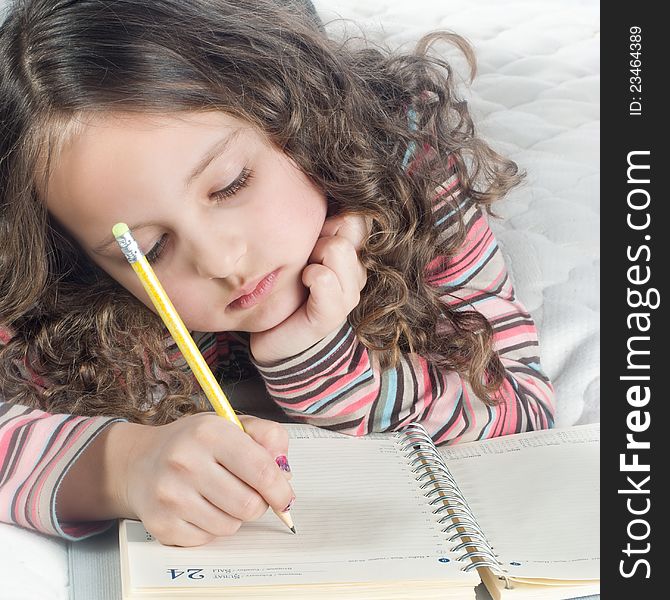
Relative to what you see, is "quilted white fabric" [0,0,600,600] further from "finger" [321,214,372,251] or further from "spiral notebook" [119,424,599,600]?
"finger" [321,214,372,251]

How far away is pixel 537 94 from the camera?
4.65ft

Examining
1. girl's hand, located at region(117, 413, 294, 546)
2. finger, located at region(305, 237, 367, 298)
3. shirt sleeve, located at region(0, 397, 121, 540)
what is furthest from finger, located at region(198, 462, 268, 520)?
finger, located at region(305, 237, 367, 298)

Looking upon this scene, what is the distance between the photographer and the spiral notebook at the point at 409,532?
1.95 ft

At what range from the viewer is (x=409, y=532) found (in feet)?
2.14

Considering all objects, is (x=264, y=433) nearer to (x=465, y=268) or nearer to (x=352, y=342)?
(x=352, y=342)

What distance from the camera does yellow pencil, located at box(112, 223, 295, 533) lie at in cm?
64

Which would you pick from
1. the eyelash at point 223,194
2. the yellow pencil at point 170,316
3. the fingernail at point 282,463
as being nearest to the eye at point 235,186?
the eyelash at point 223,194

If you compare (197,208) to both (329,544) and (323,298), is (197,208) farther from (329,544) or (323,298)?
(329,544)

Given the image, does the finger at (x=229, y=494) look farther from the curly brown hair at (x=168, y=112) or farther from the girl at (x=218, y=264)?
the curly brown hair at (x=168, y=112)

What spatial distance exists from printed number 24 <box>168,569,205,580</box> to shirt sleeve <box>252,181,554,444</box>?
9.3 inches

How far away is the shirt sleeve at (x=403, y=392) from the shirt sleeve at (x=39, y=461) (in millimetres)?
164

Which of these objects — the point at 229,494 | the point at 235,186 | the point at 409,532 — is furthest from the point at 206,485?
the point at 235,186

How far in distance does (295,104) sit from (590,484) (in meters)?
0.40

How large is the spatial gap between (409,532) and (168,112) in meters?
0.36
